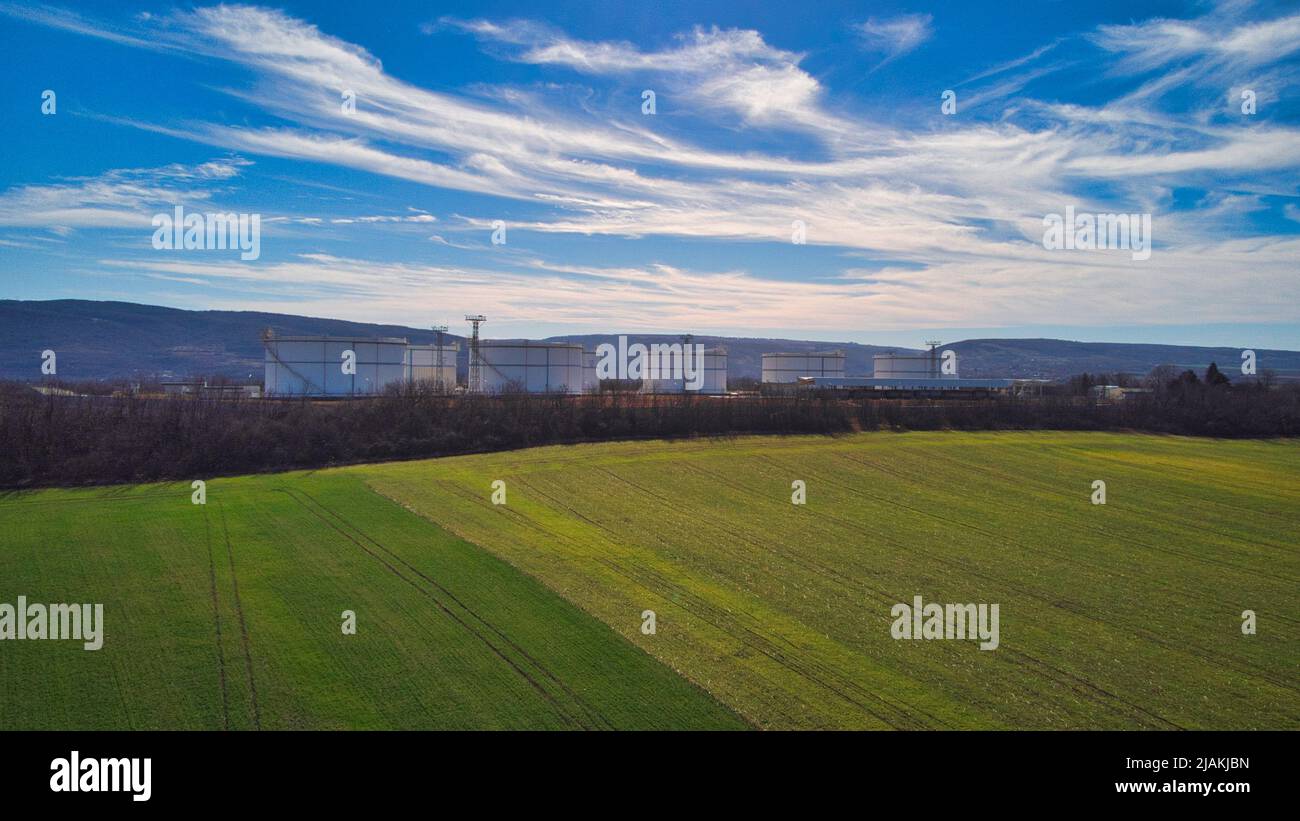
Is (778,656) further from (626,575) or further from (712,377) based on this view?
(712,377)

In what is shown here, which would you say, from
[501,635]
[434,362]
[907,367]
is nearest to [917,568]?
[501,635]

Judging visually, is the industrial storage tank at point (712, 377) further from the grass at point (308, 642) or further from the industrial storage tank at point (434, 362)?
the grass at point (308, 642)

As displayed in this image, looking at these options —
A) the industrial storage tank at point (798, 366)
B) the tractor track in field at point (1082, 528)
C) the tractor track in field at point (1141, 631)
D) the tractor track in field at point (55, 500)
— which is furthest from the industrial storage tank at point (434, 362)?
the tractor track in field at point (1141, 631)

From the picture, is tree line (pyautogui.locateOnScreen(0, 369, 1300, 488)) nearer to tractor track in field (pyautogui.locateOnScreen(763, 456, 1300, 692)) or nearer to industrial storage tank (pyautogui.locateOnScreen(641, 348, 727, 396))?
industrial storage tank (pyautogui.locateOnScreen(641, 348, 727, 396))

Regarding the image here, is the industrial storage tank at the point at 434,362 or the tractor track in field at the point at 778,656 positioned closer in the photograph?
the tractor track in field at the point at 778,656

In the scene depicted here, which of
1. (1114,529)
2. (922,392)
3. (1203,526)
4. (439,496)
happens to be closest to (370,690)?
(439,496)

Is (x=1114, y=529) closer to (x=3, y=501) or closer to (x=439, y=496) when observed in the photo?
(x=439, y=496)

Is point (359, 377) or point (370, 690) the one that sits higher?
point (359, 377)
